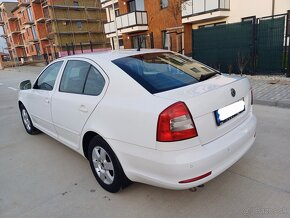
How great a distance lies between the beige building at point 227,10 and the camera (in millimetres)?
11406

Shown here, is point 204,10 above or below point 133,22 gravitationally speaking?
below

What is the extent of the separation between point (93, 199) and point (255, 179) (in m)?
1.85

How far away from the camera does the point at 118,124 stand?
227 centimetres

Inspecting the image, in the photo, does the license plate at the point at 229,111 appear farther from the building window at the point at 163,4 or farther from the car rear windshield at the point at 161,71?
the building window at the point at 163,4

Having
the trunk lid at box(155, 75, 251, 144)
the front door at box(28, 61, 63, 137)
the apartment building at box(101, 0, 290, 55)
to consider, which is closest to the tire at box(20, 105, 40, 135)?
the front door at box(28, 61, 63, 137)

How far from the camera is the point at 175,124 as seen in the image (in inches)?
77.9

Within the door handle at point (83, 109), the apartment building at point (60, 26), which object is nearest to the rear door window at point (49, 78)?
the door handle at point (83, 109)

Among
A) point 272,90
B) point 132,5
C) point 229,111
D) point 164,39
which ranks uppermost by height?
point 132,5

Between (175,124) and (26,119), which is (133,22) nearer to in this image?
(26,119)

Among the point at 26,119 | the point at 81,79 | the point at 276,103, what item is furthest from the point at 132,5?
the point at 81,79

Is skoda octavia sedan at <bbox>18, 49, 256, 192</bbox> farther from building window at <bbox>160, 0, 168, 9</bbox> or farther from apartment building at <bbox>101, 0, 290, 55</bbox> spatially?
building window at <bbox>160, 0, 168, 9</bbox>

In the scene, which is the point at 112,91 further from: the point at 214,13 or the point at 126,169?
the point at 214,13

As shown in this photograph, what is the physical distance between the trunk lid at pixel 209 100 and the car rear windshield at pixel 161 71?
13cm

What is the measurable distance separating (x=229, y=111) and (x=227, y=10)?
499 inches
